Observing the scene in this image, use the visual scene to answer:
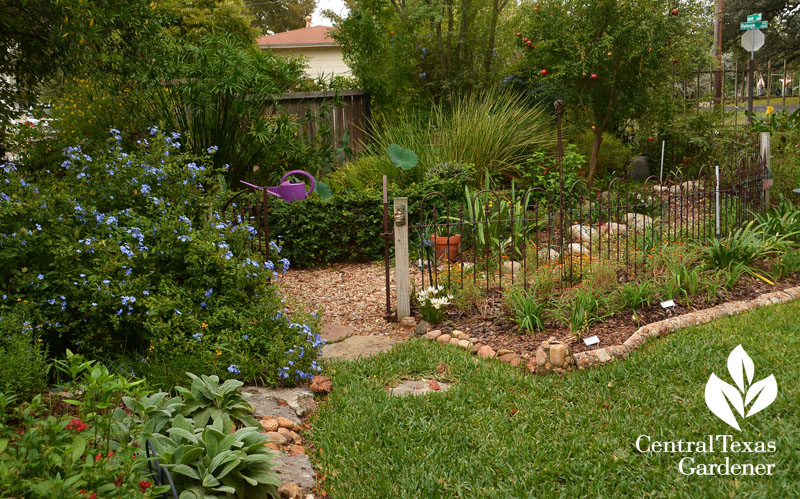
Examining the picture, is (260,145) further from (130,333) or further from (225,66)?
(130,333)

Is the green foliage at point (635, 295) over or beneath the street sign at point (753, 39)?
beneath

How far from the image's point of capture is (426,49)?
1047cm

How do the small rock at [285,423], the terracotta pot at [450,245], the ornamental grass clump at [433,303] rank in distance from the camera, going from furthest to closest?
1. the terracotta pot at [450,245]
2. the ornamental grass clump at [433,303]
3. the small rock at [285,423]

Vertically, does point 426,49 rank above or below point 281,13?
below

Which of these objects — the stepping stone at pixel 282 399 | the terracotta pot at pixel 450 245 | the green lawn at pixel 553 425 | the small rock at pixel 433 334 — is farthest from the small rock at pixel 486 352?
the terracotta pot at pixel 450 245

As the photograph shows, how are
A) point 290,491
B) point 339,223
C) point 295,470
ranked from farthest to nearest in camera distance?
point 339,223 → point 295,470 → point 290,491

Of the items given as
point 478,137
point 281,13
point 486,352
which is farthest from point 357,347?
point 281,13

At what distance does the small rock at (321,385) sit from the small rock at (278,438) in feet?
2.15

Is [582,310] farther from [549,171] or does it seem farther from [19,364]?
[549,171]

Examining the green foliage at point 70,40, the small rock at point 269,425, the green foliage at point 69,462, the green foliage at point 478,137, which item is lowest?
the small rock at point 269,425

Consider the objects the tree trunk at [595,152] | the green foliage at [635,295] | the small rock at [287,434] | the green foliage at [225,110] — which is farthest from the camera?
the tree trunk at [595,152]

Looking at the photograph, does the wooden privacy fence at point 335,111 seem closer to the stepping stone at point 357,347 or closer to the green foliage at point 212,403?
the stepping stone at point 357,347

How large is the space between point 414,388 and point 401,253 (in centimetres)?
152

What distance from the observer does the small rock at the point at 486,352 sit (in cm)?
424
